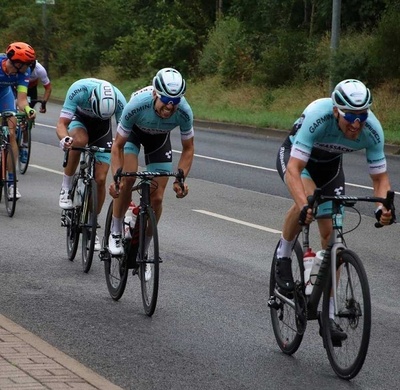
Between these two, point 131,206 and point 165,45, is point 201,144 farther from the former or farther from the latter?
point 165,45

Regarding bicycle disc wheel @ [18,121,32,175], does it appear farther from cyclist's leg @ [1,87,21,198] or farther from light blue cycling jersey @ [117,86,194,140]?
light blue cycling jersey @ [117,86,194,140]

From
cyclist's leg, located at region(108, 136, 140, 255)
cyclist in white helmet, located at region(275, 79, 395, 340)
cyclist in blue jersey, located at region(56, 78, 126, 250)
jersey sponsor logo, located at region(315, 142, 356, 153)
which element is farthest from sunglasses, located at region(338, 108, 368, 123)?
cyclist in blue jersey, located at region(56, 78, 126, 250)

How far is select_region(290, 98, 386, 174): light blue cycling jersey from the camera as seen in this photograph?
745cm

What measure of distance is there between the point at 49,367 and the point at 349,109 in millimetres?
2235

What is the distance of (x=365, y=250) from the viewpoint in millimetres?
12297

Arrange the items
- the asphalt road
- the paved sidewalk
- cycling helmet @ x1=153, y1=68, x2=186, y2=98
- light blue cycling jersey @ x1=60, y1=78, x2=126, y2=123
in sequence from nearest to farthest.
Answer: the paved sidewalk
the asphalt road
cycling helmet @ x1=153, y1=68, x2=186, y2=98
light blue cycling jersey @ x1=60, y1=78, x2=126, y2=123

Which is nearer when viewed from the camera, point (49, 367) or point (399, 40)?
point (49, 367)

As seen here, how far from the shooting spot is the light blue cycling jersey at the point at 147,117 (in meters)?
9.09

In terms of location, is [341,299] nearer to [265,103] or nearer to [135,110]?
[135,110]

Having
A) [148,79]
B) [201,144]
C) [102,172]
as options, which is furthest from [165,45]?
[102,172]

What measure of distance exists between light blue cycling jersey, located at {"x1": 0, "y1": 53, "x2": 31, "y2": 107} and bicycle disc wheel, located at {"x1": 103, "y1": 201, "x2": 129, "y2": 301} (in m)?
5.01

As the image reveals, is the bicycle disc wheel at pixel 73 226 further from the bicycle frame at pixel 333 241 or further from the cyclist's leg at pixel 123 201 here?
the bicycle frame at pixel 333 241

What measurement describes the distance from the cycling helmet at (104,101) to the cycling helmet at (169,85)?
2.20 metres

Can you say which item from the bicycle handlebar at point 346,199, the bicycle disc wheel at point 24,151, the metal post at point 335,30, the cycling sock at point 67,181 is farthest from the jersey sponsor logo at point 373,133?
the metal post at point 335,30
